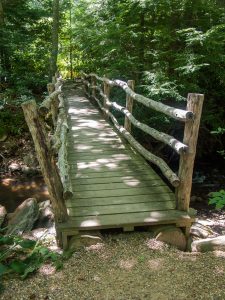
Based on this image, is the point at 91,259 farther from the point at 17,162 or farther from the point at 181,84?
the point at 17,162

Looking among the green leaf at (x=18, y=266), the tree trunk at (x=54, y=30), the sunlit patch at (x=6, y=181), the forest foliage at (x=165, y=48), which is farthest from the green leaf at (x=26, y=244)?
the tree trunk at (x=54, y=30)

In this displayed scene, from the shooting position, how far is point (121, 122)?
871cm

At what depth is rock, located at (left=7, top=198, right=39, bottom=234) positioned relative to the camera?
5.41 metres

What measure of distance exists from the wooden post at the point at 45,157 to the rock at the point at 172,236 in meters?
1.12

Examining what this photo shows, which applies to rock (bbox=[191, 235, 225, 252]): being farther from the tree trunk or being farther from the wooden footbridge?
the tree trunk

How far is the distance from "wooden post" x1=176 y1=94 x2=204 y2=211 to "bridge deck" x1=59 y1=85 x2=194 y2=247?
20 cm

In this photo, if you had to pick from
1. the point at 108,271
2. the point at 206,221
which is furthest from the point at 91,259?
the point at 206,221

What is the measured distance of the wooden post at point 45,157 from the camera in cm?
344

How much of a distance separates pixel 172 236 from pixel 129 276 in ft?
3.00

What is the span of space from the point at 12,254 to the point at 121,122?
549 centimetres

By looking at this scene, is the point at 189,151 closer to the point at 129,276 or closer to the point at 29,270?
the point at 129,276

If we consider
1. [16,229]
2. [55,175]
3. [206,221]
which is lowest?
[206,221]

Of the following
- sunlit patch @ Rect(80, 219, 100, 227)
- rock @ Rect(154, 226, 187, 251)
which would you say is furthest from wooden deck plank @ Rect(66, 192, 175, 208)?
rock @ Rect(154, 226, 187, 251)

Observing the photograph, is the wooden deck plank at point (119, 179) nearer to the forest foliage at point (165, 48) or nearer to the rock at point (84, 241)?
the rock at point (84, 241)
